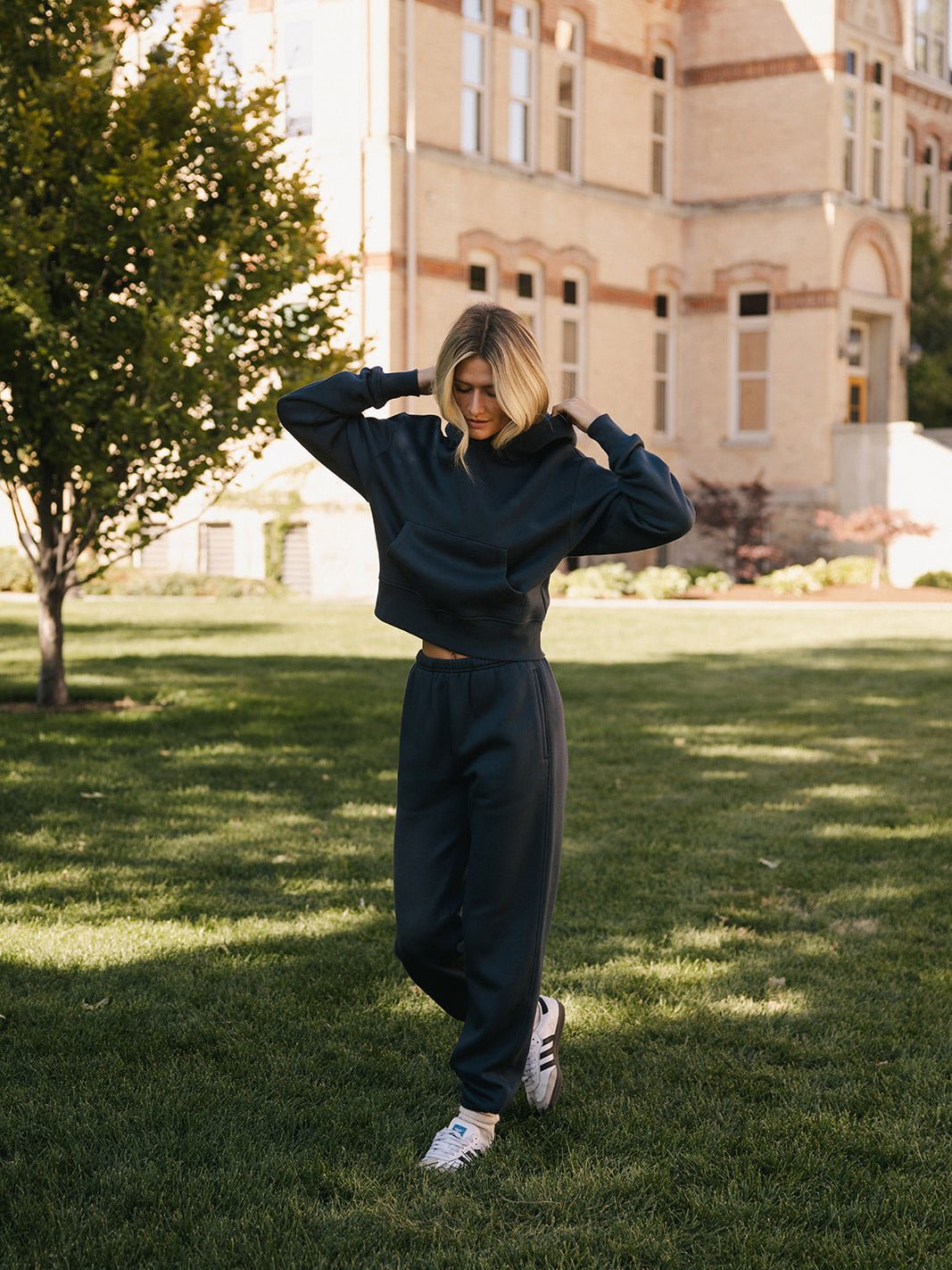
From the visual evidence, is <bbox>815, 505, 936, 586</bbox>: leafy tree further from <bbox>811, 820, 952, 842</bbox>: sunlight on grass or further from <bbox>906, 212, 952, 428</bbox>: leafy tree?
<bbox>811, 820, 952, 842</bbox>: sunlight on grass

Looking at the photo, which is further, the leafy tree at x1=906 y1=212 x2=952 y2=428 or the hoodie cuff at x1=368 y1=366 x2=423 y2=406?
the leafy tree at x1=906 y1=212 x2=952 y2=428

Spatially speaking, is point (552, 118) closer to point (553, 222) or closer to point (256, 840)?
point (553, 222)

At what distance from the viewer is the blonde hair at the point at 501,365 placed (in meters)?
3.44

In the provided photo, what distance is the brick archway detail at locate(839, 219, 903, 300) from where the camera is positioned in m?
26.0

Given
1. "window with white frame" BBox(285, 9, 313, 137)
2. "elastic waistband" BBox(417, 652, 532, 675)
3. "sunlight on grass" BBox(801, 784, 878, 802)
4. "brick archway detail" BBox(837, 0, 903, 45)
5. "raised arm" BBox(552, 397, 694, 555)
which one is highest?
"brick archway detail" BBox(837, 0, 903, 45)

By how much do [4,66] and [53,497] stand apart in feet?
9.04

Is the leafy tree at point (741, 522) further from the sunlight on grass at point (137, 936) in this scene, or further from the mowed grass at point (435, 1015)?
the sunlight on grass at point (137, 936)

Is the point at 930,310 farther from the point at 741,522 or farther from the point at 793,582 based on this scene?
the point at 793,582

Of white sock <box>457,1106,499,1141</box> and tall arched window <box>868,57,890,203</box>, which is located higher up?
tall arched window <box>868,57,890,203</box>

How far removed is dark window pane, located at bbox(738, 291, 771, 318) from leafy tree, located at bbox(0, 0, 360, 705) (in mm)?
17336

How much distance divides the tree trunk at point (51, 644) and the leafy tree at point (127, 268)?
0.5 inches

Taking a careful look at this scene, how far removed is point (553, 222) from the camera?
2405 centimetres

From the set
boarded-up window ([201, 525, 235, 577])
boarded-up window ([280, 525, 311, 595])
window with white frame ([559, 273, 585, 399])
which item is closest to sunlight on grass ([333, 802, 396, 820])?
boarded-up window ([280, 525, 311, 595])

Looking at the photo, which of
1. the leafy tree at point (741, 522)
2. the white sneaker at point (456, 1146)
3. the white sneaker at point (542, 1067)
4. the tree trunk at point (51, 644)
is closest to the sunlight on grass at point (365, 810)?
the white sneaker at point (542, 1067)
